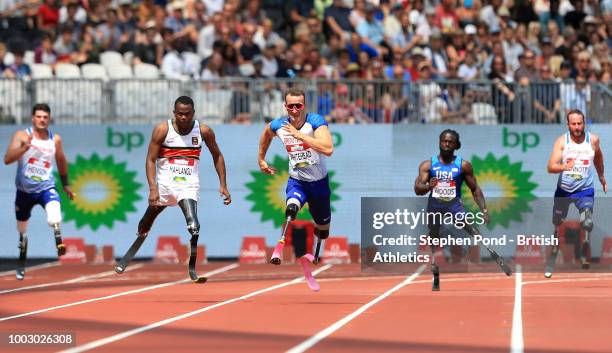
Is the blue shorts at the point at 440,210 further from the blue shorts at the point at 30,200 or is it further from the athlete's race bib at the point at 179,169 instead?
the blue shorts at the point at 30,200

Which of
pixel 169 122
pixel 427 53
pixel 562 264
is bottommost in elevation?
pixel 562 264

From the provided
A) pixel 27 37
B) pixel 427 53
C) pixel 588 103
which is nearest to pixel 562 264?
pixel 588 103

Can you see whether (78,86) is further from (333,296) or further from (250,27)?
(333,296)

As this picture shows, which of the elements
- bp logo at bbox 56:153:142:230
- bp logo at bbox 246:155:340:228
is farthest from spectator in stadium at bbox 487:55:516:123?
bp logo at bbox 56:153:142:230

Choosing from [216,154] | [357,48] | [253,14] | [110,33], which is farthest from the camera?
[253,14]

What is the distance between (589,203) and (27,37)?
12.8 meters

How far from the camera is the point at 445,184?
18.4 meters

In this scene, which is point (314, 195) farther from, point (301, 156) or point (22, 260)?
point (22, 260)

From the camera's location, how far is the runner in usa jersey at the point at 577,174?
70.1ft

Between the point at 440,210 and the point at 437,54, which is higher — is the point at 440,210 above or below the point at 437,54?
below

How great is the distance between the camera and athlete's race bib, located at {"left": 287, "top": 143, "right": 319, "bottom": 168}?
17.2 metres

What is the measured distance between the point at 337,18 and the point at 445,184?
11.4 meters

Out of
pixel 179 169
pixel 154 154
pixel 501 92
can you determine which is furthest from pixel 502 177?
pixel 154 154

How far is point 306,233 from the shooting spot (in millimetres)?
27438
